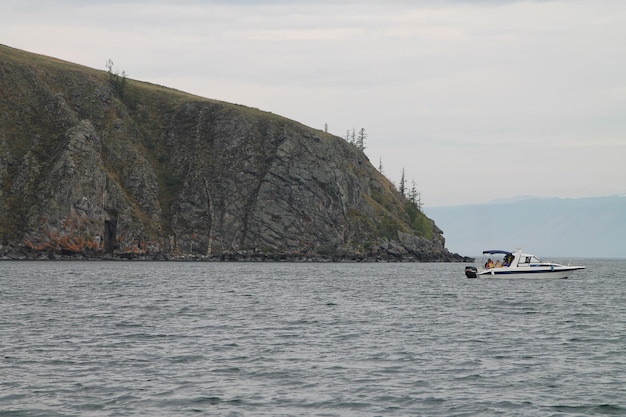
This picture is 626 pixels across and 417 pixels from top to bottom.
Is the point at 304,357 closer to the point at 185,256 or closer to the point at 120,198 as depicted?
the point at 185,256

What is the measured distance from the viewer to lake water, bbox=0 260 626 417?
28.4 meters

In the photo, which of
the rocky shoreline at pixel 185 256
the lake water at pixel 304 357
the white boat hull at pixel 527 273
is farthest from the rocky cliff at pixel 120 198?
the lake water at pixel 304 357

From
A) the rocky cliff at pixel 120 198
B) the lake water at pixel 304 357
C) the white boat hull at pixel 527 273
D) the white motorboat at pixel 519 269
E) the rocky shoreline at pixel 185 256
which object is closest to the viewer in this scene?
the lake water at pixel 304 357

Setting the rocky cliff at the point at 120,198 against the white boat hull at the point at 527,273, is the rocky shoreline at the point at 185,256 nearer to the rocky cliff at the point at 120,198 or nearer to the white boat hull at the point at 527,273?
the rocky cliff at the point at 120,198

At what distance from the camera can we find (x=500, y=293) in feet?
289

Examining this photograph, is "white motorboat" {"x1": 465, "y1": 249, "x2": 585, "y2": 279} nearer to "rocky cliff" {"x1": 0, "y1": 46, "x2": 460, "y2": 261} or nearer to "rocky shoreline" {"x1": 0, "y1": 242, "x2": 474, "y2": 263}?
"rocky shoreline" {"x1": 0, "y1": 242, "x2": 474, "y2": 263}

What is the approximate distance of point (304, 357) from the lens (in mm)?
38375

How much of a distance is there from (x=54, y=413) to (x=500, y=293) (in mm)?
68371

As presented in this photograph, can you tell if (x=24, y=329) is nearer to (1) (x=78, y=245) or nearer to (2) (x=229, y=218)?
(1) (x=78, y=245)

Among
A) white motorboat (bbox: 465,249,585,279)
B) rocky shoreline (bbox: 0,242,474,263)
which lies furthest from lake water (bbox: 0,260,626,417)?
rocky shoreline (bbox: 0,242,474,263)

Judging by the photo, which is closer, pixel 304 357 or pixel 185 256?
pixel 304 357

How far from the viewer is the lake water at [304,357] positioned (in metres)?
28.4

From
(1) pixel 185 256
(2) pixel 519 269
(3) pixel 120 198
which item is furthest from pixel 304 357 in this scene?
(3) pixel 120 198

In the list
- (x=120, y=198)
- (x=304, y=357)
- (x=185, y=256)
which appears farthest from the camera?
(x=185, y=256)
